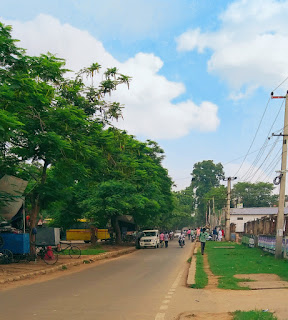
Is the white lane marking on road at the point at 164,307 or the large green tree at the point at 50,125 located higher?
the large green tree at the point at 50,125

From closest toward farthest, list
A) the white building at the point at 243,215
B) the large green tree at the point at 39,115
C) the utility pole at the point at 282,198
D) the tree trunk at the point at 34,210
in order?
the large green tree at the point at 39,115 → the tree trunk at the point at 34,210 → the utility pole at the point at 282,198 → the white building at the point at 243,215

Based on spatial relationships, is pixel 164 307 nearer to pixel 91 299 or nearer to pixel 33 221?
pixel 91 299

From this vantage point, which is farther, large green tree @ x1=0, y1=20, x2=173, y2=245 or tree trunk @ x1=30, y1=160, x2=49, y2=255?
tree trunk @ x1=30, y1=160, x2=49, y2=255

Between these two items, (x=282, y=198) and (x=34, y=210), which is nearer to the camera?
(x=34, y=210)

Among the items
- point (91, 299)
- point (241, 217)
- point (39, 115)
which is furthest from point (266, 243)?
point (241, 217)

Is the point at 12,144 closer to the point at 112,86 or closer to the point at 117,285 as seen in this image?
the point at 112,86

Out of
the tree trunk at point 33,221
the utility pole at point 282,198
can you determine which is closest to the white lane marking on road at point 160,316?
the tree trunk at point 33,221

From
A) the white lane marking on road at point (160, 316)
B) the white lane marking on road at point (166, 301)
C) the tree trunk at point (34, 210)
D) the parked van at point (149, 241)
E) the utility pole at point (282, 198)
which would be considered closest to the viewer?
the white lane marking on road at point (160, 316)

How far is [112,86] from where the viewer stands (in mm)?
21938

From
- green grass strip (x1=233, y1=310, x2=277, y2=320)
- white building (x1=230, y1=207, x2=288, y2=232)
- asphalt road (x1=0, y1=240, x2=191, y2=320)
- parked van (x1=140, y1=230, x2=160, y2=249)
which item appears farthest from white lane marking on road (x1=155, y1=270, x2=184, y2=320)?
white building (x1=230, y1=207, x2=288, y2=232)

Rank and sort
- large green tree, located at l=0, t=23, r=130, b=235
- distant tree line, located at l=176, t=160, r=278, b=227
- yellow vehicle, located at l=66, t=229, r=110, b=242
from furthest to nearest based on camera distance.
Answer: distant tree line, located at l=176, t=160, r=278, b=227 < yellow vehicle, located at l=66, t=229, r=110, b=242 < large green tree, located at l=0, t=23, r=130, b=235

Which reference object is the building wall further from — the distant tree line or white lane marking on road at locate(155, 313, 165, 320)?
white lane marking on road at locate(155, 313, 165, 320)

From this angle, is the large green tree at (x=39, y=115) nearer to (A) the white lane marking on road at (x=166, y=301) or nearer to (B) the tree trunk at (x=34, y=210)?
(B) the tree trunk at (x=34, y=210)

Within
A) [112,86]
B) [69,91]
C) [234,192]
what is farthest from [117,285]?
[234,192]
